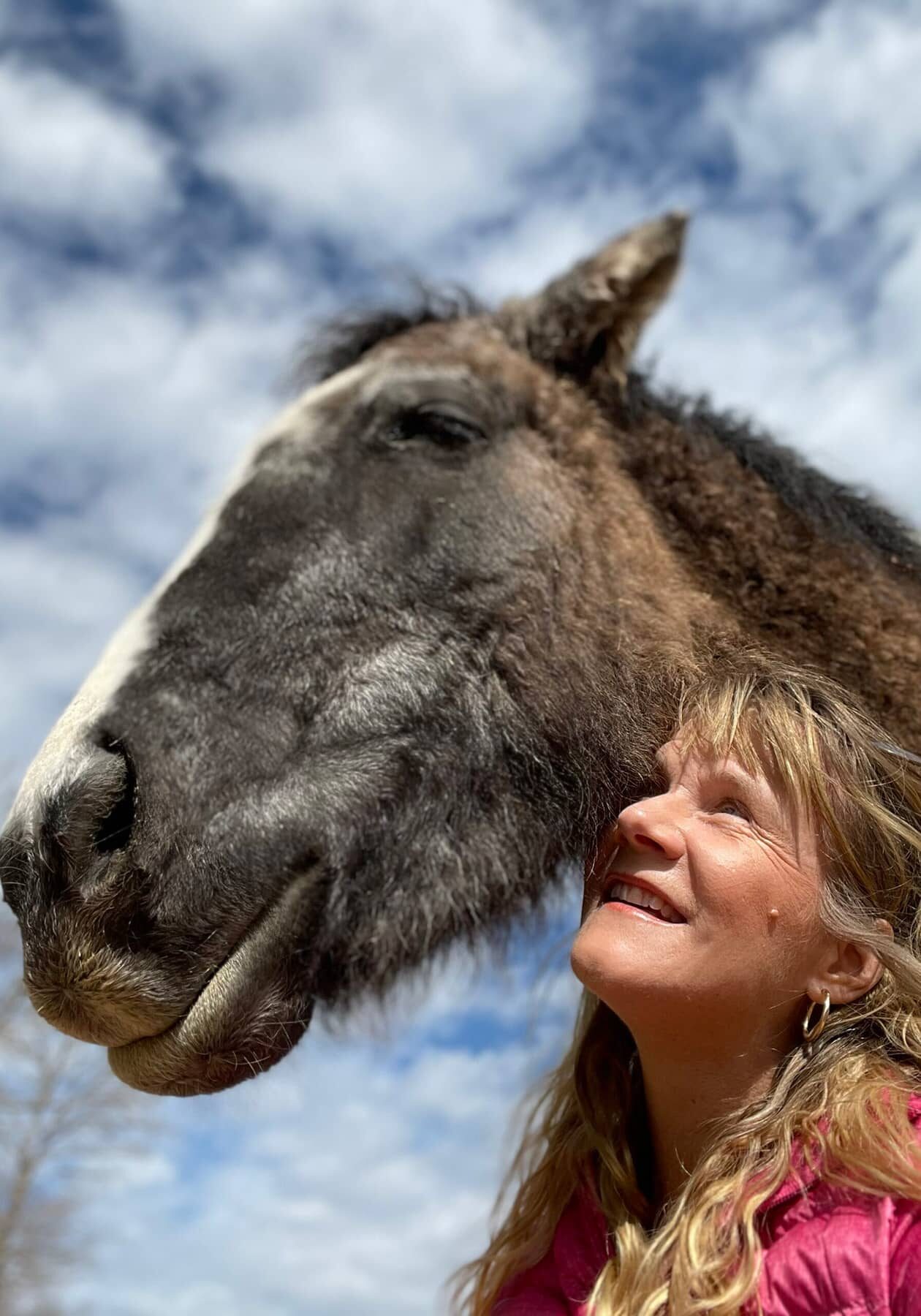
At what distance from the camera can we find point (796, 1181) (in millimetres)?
1983

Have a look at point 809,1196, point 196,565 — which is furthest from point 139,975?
point 809,1196

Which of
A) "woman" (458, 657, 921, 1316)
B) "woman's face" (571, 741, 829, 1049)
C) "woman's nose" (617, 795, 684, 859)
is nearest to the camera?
"woman" (458, 657, 921, 1316)

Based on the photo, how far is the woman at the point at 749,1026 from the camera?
193 cm

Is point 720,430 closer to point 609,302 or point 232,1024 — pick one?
point 609,302

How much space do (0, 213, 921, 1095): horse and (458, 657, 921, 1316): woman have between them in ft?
1.28

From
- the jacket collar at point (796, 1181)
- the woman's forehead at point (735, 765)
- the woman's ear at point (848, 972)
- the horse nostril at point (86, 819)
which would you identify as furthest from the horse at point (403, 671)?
the jacket collar at point (796, 1181)

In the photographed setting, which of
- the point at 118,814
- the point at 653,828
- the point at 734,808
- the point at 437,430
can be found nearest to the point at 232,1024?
the point at 118,814

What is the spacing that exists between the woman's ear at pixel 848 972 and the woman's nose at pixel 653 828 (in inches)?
15.7

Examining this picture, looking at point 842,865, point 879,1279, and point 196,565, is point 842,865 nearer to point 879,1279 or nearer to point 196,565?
point 879,1279

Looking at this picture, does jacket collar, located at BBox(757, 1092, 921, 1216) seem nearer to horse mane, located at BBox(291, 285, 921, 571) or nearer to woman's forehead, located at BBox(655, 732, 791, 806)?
woman's forehead, located at BBox(655, 732, 791, 806)

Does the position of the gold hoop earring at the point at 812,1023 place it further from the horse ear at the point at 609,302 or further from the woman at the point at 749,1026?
the horse ear at the point at 609,302

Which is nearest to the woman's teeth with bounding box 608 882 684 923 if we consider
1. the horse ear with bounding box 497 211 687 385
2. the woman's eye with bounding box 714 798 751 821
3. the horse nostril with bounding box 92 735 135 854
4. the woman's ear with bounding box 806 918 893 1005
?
the woman's eye with bounding box 714 798 751 821

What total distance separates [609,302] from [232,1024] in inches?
105

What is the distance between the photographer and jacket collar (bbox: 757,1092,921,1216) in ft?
6.50
